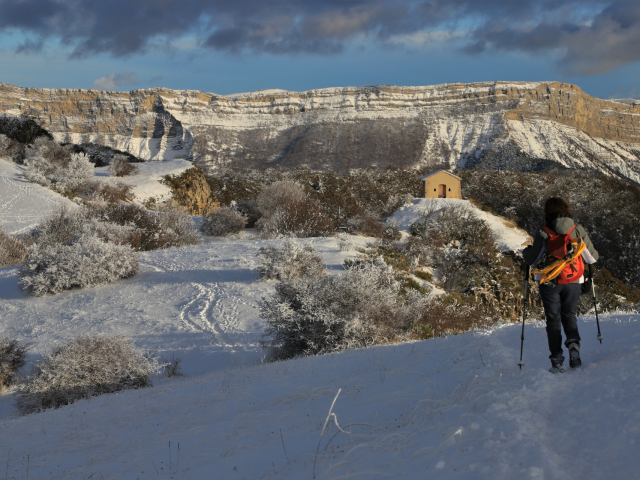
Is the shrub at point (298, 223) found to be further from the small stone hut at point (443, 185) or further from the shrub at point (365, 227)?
the small stone hut at point (443, 185)

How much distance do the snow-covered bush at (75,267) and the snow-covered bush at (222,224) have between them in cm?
1096

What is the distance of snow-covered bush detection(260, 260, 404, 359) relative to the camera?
8359mm

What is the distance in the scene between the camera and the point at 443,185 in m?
31.7

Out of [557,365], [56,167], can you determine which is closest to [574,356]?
[557,365]

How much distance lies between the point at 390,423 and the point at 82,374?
237 inches

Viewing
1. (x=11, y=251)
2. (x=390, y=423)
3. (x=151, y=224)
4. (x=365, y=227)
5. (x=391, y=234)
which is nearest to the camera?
(x=390, y=423)

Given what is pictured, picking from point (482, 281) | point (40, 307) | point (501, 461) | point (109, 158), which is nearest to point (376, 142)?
point (109, 158)

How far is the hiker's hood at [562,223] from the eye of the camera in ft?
13.2

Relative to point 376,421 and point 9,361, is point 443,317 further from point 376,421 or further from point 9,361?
point 9,361

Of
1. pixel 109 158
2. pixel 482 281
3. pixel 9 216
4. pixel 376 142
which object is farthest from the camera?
pixel 376 142

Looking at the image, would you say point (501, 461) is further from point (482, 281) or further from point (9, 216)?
point (9, 216)

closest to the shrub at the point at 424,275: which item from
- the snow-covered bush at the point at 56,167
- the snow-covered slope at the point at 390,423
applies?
the snow-covered slope at the point at 390,423

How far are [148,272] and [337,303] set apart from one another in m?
7.56

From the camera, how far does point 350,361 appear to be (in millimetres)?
6090
